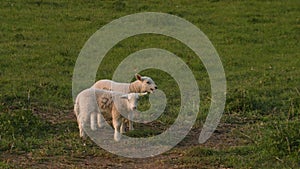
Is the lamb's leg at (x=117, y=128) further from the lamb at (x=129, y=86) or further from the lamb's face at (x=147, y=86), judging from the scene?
the lamb's face at (x=147, y=86)

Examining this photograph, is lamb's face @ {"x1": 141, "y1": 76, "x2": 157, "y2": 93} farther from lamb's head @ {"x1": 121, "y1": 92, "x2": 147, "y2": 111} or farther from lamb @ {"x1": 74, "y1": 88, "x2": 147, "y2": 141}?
lamb's head @ {"x1": 121, "y1": 92, "x2": 147, "y2": 111}

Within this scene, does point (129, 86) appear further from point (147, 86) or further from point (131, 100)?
point (131, 100)

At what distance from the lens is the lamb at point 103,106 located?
9.65 meters

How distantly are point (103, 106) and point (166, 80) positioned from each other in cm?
424

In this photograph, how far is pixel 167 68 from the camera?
48.7 ft

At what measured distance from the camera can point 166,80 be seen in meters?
13.9

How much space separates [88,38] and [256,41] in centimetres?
438

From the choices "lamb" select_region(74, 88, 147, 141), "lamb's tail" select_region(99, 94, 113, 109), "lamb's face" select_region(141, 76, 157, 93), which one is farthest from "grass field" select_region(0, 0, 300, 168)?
"lamb's tail" select_region(99, 94, 113, 109)

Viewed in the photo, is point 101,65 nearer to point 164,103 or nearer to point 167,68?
point 167,68

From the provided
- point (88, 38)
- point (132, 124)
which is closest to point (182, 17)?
point (88, 38)

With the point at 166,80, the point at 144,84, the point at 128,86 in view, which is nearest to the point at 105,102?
the point at 128,86

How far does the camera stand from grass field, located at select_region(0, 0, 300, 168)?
8.78 meters

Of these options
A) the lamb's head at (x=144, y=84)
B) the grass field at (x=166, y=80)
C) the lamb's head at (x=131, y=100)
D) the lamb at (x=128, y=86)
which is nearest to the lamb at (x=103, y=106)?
the lamb's head at (x=131, y=100)

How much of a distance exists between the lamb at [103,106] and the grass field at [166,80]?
31cm
